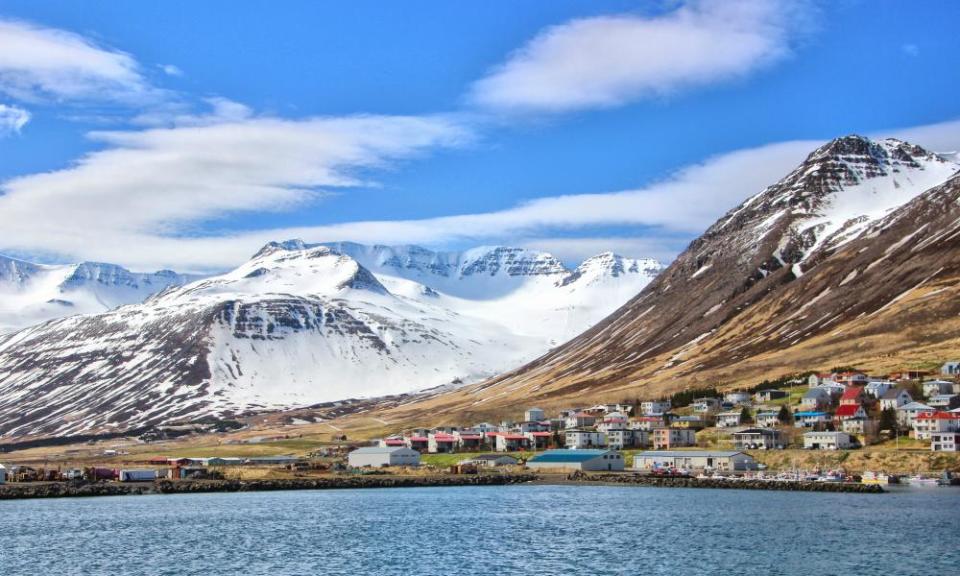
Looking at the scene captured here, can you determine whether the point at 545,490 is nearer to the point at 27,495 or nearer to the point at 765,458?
the point at 765,458

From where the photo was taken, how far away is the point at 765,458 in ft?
491

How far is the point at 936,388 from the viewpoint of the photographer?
534 ft

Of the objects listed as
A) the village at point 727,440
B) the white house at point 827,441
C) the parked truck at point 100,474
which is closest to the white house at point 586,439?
the village at point 727,440

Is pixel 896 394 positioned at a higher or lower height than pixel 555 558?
higher

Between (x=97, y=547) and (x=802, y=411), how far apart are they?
108509 millimetres

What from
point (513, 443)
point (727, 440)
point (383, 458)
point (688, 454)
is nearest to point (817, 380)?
point (727, 440)

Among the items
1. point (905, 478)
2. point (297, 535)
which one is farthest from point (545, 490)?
point (297, 535)

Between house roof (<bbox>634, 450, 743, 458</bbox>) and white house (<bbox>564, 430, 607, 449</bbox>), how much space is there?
A: 19808 mm

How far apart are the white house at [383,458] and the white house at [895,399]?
232 ft

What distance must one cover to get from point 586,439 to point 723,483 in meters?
50.2

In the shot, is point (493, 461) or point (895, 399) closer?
point (895, 399)

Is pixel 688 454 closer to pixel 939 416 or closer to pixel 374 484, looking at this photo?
pixel 939 416

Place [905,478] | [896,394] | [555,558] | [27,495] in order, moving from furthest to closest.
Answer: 1. [896,394]
2. [27,495]
3. [905,478]
4. [555,558]

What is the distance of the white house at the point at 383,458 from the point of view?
181875mm
